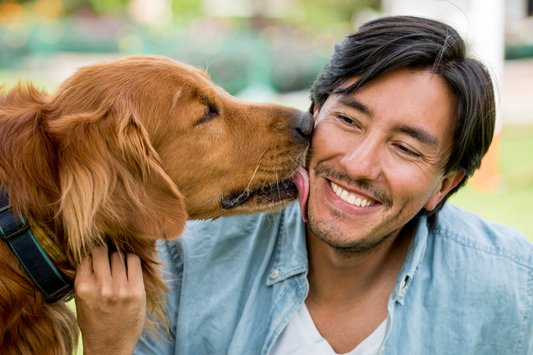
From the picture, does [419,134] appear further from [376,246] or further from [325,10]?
[325,10]

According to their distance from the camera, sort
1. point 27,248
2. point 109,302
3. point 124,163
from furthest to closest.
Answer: point 124,163 → point 109,302 → point 27,248

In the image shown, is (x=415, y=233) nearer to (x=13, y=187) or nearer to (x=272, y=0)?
(x=13, y=187)

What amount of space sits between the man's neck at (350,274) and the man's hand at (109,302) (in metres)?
0.96

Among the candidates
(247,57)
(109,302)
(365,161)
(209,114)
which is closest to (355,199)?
(365,161)

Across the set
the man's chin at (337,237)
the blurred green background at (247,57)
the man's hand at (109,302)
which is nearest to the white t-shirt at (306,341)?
the man's chin at (337,237)

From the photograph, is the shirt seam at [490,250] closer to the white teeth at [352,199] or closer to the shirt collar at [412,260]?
the shirt collar at [412,260]

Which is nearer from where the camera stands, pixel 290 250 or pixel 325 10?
pixel 290 250

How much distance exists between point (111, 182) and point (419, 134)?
1391mm

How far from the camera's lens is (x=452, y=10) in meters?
6.92

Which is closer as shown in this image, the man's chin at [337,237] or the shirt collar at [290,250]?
the man's chin at [337,237]

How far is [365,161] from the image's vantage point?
210 cm

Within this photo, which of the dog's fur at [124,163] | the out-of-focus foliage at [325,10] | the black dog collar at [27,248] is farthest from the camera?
the out-of-focus foliage at [325,10]

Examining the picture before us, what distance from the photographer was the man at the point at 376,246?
217 centimetres

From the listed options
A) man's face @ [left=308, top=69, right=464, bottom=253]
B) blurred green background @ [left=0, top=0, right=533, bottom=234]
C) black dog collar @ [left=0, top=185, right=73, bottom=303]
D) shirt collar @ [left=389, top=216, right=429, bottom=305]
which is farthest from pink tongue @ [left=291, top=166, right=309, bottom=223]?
blurred green background @ [left=0, top=0, right=533, bottom=234]
